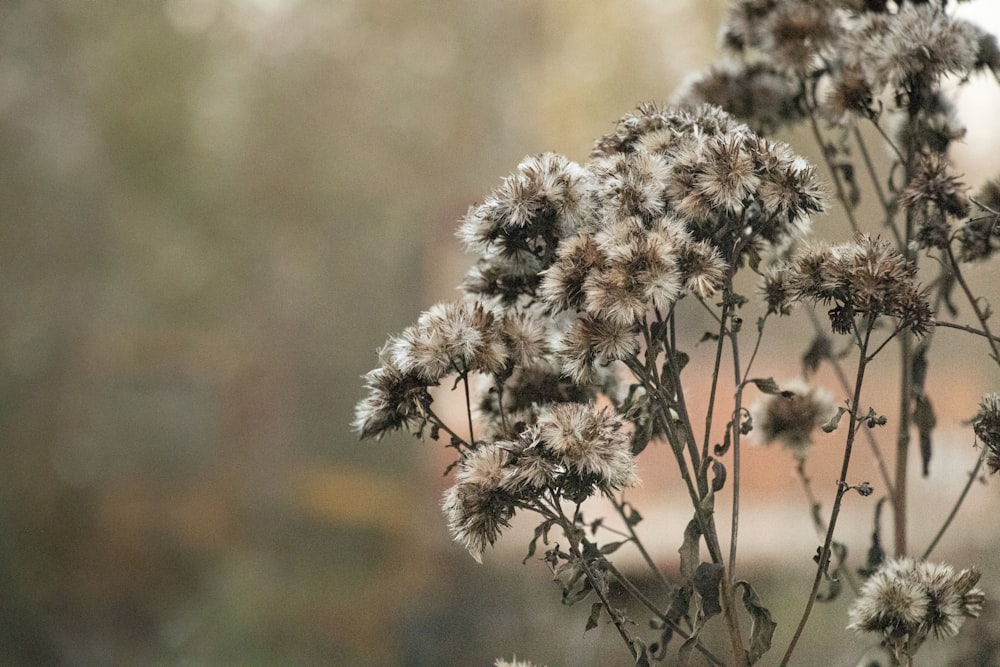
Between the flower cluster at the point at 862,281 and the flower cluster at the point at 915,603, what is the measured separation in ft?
0.47

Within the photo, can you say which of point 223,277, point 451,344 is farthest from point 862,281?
point 223,277

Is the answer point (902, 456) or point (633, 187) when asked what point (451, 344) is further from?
point (902, 456)

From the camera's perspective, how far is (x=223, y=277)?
185 centimetres

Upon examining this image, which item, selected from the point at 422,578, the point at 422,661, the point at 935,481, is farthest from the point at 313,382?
the point at 935,481

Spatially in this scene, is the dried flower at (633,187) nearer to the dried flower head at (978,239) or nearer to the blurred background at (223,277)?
the dried flower head at (978,239)

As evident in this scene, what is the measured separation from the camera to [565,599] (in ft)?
1.76

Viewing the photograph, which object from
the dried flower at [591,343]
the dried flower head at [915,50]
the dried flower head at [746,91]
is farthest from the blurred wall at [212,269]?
the dried flower at [591,343]

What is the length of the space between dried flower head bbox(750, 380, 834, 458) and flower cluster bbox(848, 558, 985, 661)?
0.18 metres

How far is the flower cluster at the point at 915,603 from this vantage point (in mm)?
529

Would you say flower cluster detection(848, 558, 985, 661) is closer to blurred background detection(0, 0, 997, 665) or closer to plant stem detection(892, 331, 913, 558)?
plant stem detection(892, 331, 913, 558)

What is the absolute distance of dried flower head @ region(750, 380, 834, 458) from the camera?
2.34 feet

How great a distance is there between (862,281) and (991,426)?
147mm

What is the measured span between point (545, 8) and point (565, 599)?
144cm

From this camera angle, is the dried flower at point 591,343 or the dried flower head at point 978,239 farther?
the dried flower head at point 978,239
